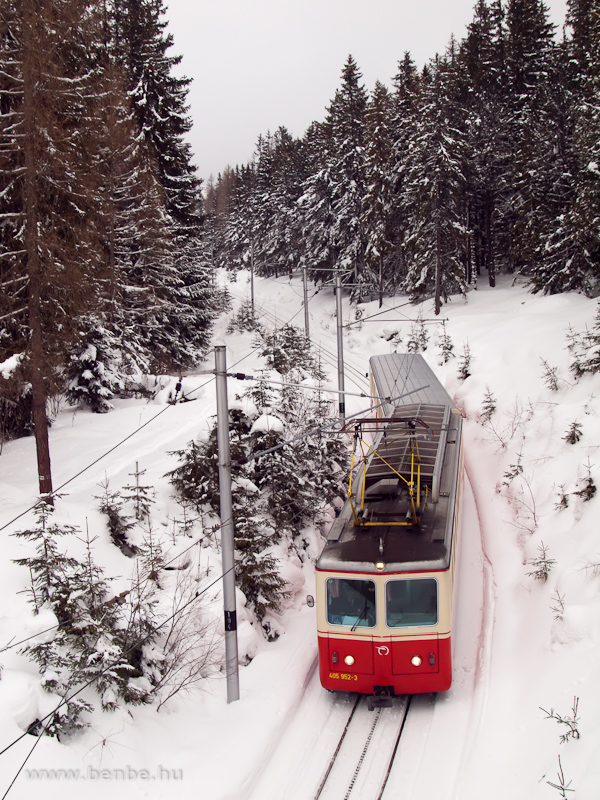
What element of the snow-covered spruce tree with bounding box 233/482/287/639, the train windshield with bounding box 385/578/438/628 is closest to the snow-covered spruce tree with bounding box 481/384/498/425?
the snow-covered spruce tree with bounding box 233/482/287/639

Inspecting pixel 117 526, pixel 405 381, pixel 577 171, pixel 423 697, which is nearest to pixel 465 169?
pixel 577 171

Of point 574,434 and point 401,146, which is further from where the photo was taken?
point 401,146

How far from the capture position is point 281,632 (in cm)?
1130

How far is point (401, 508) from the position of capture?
9664mm

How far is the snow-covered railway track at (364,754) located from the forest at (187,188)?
7280mm

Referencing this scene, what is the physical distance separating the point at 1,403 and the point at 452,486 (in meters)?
11.4

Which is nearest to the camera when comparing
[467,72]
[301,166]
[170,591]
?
[170,591]

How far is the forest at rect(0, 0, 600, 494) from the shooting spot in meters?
11.1

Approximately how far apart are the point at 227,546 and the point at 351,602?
2022 millimetres

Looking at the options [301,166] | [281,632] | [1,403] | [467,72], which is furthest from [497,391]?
[301,166]

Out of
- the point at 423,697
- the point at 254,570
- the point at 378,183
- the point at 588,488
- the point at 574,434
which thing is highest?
the point at 378,183

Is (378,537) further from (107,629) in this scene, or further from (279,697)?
(107,629)

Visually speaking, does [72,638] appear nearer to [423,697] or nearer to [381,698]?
[381,698]

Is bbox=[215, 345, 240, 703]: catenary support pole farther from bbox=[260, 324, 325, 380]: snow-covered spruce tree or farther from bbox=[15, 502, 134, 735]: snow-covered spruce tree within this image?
bbox=[260, 324, 325, 380]: snow-covered spruce tree
